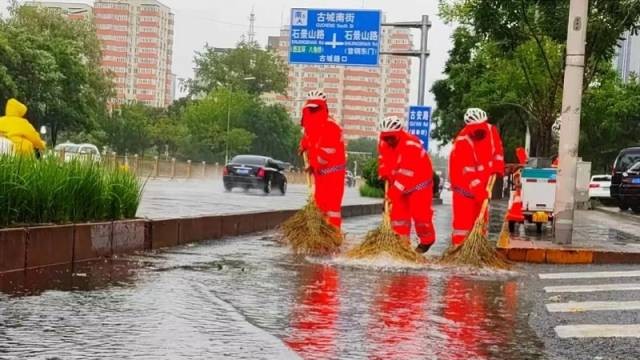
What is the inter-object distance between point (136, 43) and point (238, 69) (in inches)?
525

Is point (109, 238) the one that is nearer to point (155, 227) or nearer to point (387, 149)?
point (155, 227)

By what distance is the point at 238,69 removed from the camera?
102 meters

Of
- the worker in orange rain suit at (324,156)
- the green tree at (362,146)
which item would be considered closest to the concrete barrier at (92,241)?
the worker in orange rain suit at (324,156)

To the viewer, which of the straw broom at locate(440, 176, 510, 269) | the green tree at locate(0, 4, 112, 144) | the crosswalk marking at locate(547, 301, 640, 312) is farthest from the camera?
the green tree at locate(0, 4, 112, 144)

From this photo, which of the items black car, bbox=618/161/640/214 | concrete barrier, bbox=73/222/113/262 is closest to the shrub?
black car, bbox=618/161/640/214

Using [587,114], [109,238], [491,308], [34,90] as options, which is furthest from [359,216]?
[34,90]

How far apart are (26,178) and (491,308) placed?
4198mm

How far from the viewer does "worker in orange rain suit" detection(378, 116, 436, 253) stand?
9906 millimetres

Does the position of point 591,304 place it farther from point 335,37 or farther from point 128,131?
point 128,131

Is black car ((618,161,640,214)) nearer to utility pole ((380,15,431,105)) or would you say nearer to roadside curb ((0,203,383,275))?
utility pole ((380,15,431,105))

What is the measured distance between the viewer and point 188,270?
26.2 ft

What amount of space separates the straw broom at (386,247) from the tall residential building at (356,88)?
9655 cm

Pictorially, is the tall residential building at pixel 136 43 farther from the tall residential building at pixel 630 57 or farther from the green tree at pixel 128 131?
the tall residential building at pixel 630 57

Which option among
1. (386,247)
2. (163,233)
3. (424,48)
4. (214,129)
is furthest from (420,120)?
(214,129)
